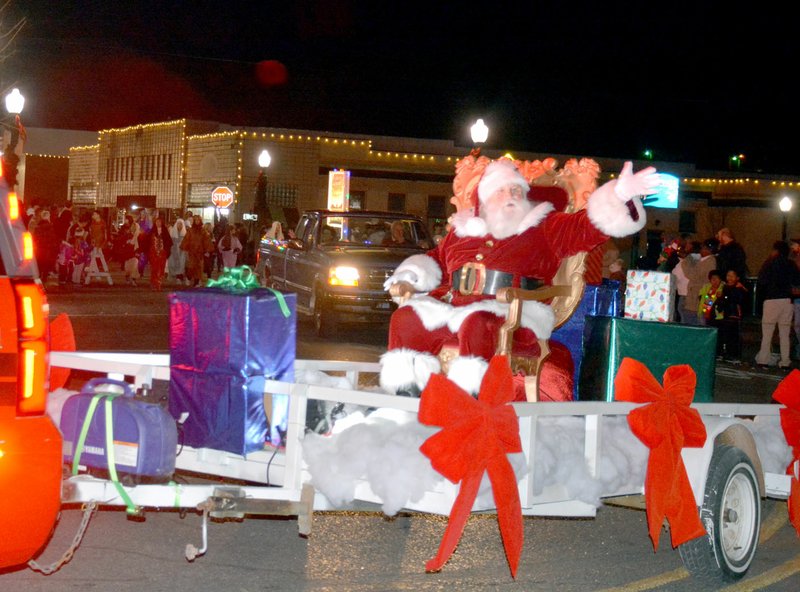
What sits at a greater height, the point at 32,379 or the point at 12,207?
the point at 12,207

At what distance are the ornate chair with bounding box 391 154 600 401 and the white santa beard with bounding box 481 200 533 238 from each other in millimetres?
351

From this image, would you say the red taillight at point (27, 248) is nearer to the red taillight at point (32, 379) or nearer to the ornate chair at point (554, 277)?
the red taillight at point (32, 379)

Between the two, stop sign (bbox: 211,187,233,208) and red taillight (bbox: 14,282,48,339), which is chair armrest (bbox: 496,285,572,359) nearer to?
red taillight (bbox: 14,282,48,339)

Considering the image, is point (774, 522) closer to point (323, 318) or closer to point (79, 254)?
point (323, 318)

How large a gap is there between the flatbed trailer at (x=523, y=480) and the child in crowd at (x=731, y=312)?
35.7 feet

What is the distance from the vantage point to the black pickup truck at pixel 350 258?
17109 millimetres

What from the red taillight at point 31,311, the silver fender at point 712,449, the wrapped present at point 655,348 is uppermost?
the red taillight at point 31,311

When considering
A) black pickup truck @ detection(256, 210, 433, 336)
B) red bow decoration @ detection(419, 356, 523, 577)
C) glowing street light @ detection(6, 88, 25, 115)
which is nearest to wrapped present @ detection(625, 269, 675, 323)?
red bow decoration @ detection(419, 356, 523, 577)

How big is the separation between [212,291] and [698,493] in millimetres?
2482

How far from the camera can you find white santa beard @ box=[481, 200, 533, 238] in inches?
266

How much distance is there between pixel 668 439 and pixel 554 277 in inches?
70.1

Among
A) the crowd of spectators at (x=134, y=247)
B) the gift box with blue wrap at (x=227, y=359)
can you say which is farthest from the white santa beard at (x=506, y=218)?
the crowd of spectators at (x=134, y=247)

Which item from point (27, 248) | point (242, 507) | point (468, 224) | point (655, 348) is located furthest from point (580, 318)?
point (27, 248)

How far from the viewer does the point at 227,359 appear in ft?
16.8
